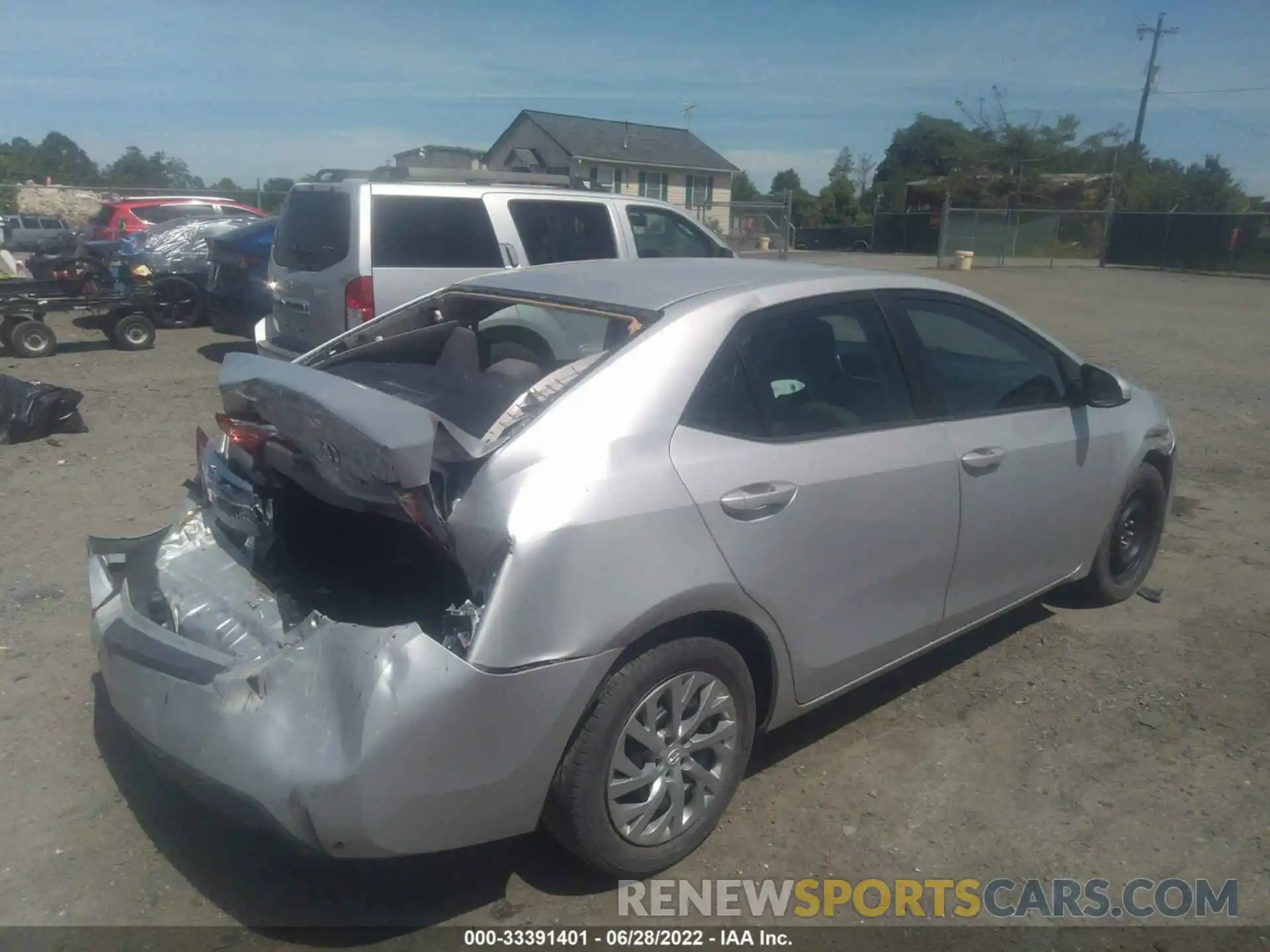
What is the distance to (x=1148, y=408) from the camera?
467cm

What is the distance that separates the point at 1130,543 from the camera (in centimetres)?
487

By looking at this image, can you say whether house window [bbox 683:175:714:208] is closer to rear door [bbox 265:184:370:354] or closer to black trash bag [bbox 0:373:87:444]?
rear door [bbox 265:184:370:354]

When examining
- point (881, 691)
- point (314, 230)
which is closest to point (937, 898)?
point (881, 691)

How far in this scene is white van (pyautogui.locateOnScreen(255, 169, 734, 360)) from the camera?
7.54 meters

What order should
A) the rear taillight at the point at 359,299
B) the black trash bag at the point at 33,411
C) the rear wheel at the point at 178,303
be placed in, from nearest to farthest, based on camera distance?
the black trash bag at the point at 33,411 → the rear taillight at the point at 359,299 → the rear wheel at the point at 178,303

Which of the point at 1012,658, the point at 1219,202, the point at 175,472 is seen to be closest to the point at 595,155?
the point at 1219,202

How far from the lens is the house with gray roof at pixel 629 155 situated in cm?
4253

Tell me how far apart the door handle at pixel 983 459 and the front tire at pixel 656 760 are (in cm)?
123

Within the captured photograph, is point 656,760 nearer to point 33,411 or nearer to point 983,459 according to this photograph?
point 983,459

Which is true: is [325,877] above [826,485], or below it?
below

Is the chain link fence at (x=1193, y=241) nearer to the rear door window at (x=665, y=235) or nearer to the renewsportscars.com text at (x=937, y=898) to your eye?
the rear door window at (x=665, y=235)

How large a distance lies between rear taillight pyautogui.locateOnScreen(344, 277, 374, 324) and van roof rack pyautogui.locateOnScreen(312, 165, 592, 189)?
0.99 m

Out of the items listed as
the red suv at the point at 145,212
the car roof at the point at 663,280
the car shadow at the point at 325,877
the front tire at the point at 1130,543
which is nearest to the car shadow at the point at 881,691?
the front tire at the point at 1130,543

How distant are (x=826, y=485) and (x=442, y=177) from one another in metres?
6.52
